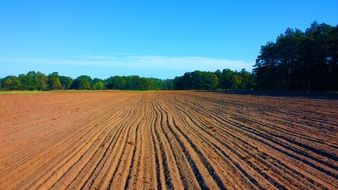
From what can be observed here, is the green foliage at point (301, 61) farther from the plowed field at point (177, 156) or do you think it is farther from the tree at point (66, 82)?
the tree at point (66, 82)

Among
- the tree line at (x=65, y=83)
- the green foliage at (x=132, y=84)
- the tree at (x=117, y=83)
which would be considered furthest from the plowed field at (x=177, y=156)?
the tree at (x=117, y=83)

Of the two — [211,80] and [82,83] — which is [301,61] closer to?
[211,80]

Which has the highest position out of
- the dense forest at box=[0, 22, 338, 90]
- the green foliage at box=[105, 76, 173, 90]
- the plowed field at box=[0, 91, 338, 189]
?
the dense forest at box=[0, 22, 338, 90]

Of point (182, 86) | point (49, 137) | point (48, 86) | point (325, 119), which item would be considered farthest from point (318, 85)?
point (48, 86)

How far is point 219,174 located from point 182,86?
155199 mm

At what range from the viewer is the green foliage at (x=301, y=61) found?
193ft

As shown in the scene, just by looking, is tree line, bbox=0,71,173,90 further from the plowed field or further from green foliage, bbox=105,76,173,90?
the plowed field

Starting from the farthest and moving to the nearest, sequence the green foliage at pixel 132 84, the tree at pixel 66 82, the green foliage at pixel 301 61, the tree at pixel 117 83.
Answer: the tree at pixel 66 82 < the tree at pixel 117 83 < the green foliage at pixel 132 84 < the green foliage at pixel 301 61

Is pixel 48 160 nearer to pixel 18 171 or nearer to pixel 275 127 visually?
pixel 18 171

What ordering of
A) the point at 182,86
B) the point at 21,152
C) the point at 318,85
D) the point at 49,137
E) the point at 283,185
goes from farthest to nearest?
the point at 182,86 → the point at 318,85 → the point at 49,137 → the point at 21,152 → the point at 283,185

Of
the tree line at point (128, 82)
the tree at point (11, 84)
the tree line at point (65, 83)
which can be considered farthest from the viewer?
the tree line at point (65, 83)

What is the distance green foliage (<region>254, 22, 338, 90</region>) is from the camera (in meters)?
58.7

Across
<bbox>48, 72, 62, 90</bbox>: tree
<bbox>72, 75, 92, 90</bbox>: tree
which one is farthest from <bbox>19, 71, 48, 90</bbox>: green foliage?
<bbox>72, 75, 92, 90</bbox>: tree

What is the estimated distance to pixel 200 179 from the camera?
9.45m
